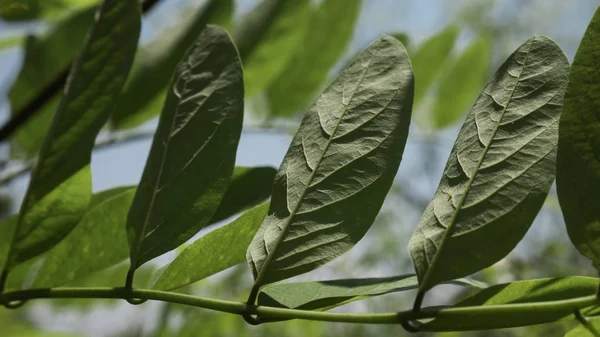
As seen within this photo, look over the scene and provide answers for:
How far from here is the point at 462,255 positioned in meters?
0.36

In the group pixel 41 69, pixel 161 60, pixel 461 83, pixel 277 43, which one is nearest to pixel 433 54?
pixel 461 83

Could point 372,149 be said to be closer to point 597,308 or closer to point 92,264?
point 597,308

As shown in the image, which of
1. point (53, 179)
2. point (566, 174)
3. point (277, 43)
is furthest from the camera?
point (277, 43)

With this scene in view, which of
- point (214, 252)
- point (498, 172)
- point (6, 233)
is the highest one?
point (498, 172)

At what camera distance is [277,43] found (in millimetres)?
765

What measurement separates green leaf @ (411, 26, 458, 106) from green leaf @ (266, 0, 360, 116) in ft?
0.47

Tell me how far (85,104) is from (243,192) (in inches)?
5.7

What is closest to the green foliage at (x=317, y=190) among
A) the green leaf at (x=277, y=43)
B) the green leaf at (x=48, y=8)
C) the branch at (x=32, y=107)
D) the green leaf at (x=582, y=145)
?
the green leaf at (x=582, y=145)

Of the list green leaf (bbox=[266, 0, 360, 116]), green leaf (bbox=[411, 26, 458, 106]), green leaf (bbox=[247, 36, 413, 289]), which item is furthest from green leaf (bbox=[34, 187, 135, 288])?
green leaf (bbox=[411, 26, 458, 106])

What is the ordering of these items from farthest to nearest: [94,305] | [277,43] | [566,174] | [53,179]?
[94,305] < [277,43] < [53,179] < [566,174]

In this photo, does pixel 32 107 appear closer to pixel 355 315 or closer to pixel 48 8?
pixel 48 8

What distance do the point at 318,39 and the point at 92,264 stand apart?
0.43 metres

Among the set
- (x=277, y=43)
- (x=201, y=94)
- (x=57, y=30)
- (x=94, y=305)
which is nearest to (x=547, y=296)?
(x=201, y=94)

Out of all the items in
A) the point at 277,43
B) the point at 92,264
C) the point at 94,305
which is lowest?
the point at 94,305
